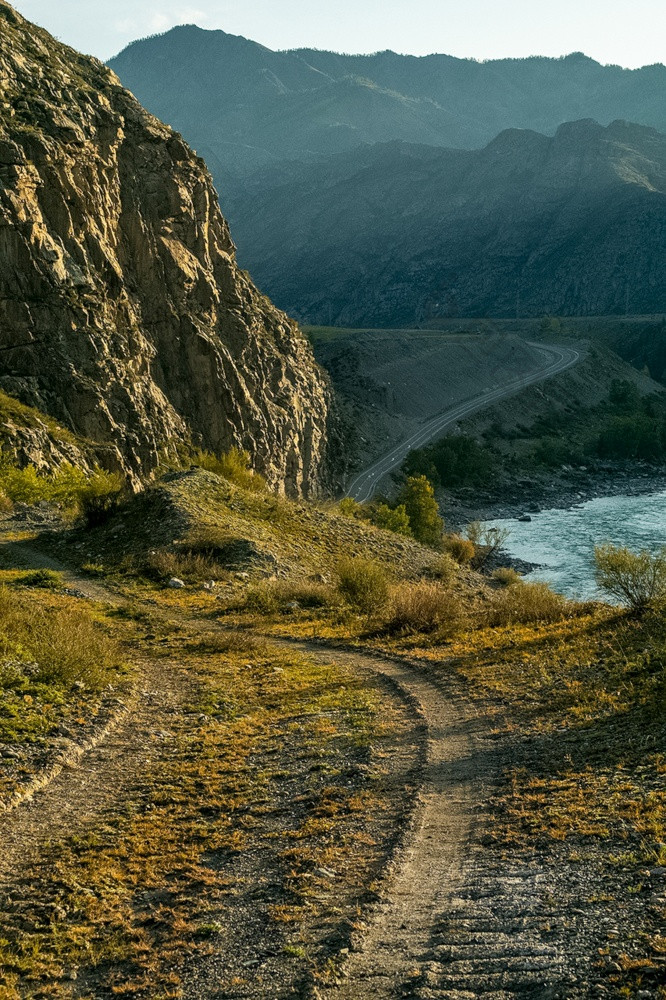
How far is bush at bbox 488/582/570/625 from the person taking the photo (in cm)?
2073

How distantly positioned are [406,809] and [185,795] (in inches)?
109

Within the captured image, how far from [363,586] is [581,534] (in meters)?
55.8

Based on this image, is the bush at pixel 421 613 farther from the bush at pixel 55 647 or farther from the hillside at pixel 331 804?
the bush at pixel 55 647

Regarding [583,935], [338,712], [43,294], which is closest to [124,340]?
[43,294]

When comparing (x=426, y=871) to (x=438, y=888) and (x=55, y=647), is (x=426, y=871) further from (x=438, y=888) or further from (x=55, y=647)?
(x=55, y=647)

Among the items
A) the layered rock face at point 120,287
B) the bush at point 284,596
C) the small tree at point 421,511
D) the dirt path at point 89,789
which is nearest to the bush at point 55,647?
the dirt path at point 89,789

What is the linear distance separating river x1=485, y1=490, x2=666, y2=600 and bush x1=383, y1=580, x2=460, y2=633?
32375 mm

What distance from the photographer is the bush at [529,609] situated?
20734 millimetres

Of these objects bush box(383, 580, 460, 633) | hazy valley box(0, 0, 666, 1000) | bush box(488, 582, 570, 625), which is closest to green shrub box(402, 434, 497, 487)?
hazy valley box(0, 0, 666, 1000)

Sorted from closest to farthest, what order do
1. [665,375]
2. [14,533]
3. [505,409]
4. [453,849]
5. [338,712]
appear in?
[453,849] < [338,712] < [14,533] < [505,409] < [665,375]

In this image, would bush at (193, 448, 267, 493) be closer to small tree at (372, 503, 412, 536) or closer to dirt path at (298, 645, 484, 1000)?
small tree at (372, 503, 412, 536)

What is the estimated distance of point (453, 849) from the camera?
933 centimetres

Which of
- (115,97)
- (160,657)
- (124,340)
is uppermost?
(115,97)

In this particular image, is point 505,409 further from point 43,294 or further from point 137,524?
point 137,524
